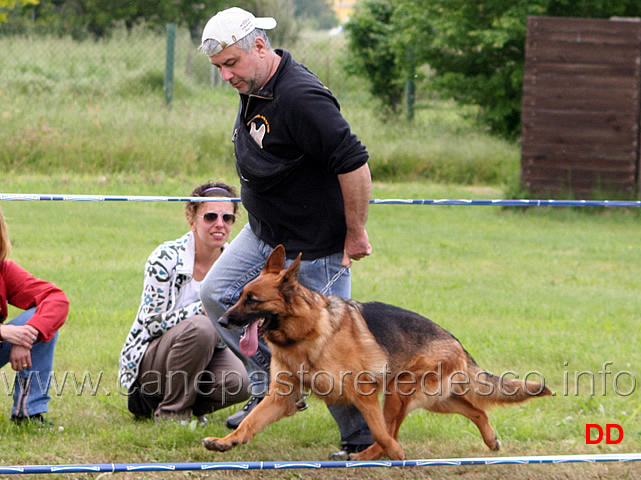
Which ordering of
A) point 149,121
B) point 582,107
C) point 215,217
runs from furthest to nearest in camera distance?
point 149,121 < point 582,107 < point 215,217

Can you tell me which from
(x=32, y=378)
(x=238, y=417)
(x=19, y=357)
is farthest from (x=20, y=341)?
(x=238, y=417)

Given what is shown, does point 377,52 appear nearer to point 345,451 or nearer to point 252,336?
point 345,451

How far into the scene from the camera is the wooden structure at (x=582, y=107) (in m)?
13.0

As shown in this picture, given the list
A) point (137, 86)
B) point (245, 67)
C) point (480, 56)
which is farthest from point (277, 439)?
point (480, 56)

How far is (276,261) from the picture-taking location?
151 inches

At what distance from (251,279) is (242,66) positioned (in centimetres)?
106

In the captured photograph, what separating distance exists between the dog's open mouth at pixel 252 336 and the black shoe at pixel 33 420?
144cm

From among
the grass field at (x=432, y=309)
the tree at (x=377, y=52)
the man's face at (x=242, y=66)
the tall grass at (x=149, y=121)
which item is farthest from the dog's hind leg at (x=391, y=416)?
the tree at (x=377, y=52)

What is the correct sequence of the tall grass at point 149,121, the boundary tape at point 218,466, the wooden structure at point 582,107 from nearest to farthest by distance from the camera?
the boundary tape at point 218,466
the wooden structure at point 582,107
the tall grass at point 149,121

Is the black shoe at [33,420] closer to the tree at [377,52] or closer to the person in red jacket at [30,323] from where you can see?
the person in red jacket at [30,323]

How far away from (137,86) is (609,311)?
38.3ft

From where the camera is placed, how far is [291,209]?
4.10m

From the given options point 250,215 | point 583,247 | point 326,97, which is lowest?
point 583,247

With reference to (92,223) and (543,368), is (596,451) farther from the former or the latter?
(92,223)
